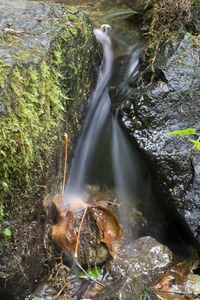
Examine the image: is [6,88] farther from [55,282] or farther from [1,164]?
[55,282]

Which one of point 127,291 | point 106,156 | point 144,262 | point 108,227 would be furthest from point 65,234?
point 106,156

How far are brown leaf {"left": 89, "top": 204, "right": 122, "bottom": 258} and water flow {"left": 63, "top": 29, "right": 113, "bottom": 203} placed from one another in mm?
580

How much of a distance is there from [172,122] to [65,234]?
175 cm

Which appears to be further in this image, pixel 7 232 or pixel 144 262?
pixel 144 262

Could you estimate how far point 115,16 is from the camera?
19.2ft

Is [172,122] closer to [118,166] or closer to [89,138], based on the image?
[118,166]

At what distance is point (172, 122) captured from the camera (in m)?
3.30

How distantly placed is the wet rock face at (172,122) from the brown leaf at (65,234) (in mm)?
1132

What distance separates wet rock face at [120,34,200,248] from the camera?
9.93ft

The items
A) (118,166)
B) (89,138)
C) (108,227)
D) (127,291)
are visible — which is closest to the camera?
(127,291)

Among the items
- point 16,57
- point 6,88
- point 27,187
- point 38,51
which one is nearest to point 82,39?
point 38,51

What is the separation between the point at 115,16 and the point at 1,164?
486 cm

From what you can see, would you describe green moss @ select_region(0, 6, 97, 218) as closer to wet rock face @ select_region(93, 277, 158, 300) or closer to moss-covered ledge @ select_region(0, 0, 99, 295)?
moss-covered ledge @ select_region(0, 0, 99, 295)

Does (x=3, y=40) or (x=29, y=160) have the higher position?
(x=3, y=40)
